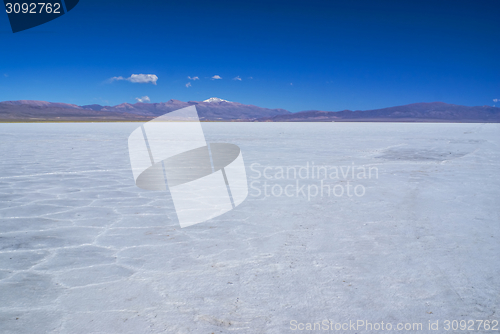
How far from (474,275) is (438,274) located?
214 millimetres

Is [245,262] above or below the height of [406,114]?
below

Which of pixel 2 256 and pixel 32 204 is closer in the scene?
pixel 2 256

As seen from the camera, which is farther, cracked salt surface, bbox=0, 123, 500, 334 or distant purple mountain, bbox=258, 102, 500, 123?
distant purple mountain, bbox=258, 102, 500, 123

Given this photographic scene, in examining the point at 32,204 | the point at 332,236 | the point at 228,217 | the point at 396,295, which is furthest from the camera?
the point at 32,204

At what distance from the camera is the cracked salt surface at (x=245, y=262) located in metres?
1.59

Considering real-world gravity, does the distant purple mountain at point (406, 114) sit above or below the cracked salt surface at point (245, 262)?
above

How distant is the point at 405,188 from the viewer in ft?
14.2

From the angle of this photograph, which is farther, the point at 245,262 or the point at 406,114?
the point at 406,114

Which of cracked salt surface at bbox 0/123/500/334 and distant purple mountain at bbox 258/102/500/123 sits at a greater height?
distant purple mountain at bbox 258/102/500/123

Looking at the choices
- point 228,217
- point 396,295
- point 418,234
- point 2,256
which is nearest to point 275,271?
point 396,295

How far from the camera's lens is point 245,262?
2.16m

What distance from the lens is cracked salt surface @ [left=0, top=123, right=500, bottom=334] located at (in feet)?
5.23

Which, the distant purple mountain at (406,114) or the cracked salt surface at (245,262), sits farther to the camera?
the distant purple mountain at (406,114)

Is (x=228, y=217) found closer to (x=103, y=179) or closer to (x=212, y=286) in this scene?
(x=212, y=286)
